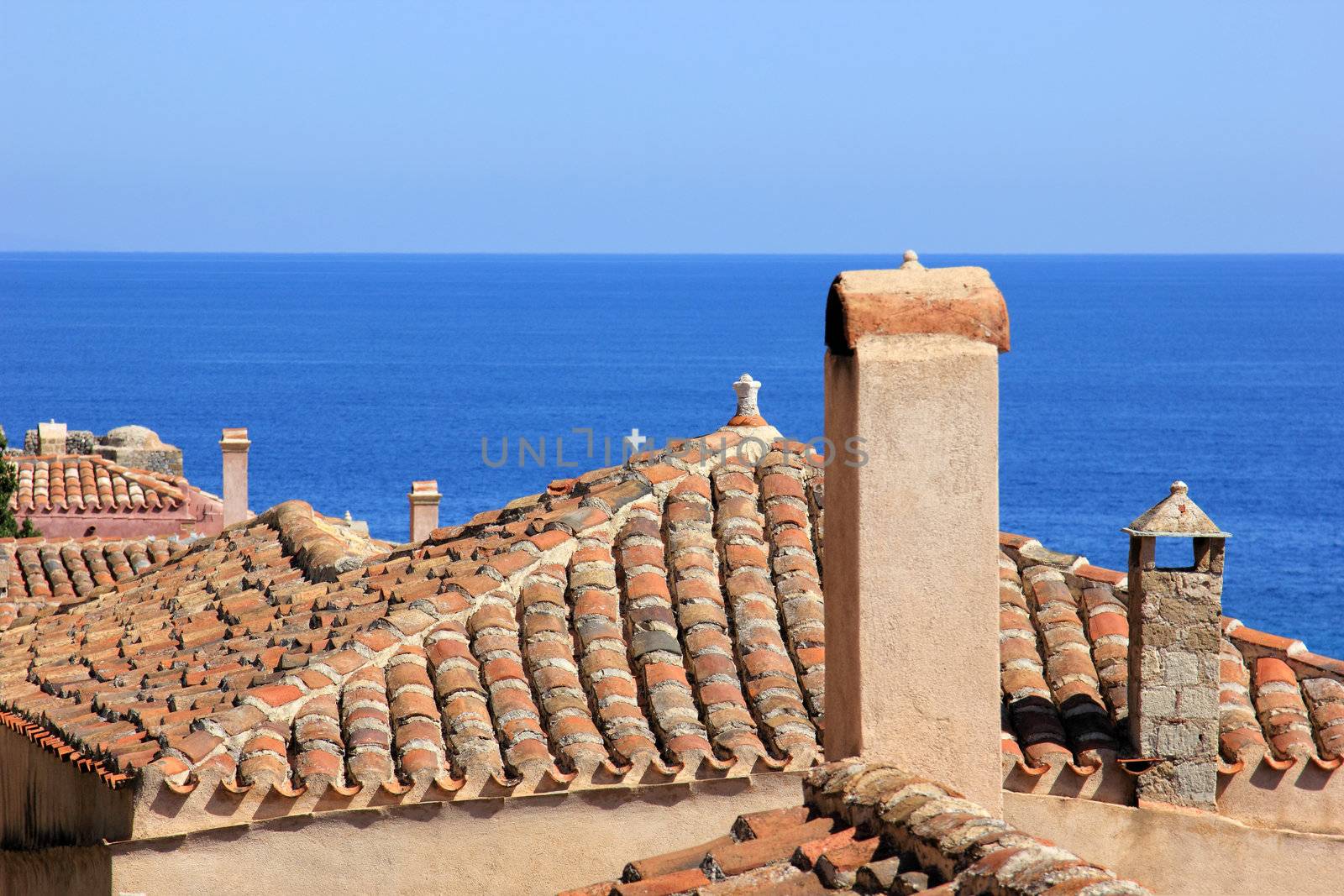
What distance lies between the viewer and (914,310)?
19.9 ft

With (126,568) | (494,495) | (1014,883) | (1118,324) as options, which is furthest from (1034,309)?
(1014,883)

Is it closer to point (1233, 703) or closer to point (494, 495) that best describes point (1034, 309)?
point (494, 495)

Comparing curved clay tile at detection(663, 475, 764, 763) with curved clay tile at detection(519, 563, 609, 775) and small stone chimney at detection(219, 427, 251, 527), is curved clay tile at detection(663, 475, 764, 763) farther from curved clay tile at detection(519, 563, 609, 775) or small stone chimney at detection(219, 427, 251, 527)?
small stone chimney at detection(219, 427, 251, 527)

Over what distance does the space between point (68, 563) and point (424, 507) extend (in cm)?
329

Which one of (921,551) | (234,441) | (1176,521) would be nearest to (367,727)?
(921,551)

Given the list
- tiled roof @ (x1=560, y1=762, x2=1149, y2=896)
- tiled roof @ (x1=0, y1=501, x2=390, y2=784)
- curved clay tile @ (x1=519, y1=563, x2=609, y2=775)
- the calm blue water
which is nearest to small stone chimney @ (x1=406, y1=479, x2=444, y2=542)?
tiled roof @ (x1=0, y1=501, x2=390, y2=784)

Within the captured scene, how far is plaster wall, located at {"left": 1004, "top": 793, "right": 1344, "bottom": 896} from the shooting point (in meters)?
7.64

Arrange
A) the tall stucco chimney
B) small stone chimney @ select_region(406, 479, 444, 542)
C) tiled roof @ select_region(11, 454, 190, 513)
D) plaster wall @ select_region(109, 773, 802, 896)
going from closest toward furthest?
the tall stucco chimney → plaster wall @ select_region(109, 773, 802, 896) → small stone chimney @ select_region(406, 479, 444, 542) → tiled roof @ select_region(11, 454, 190, 513)

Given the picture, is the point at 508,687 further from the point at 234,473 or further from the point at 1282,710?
the point at 234,473

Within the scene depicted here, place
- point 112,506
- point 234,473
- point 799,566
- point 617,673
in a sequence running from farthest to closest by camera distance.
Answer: point 112,506
point 234,473
point 799,566
point 617,673

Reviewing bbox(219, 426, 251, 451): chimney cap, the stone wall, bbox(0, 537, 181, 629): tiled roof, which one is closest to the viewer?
bbox(0, 537, 181, 629): tiled roof

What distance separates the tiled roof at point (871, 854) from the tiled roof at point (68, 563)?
36.5 feet

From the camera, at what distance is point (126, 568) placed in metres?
16.9

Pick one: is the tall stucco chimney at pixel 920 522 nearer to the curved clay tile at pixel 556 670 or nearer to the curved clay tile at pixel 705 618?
the curved clay tile at pixel 705 618
